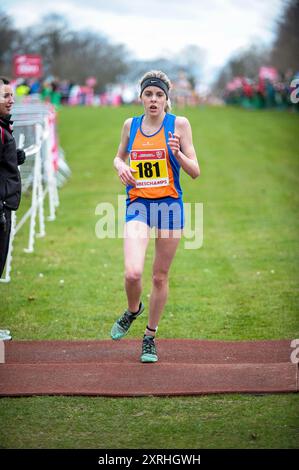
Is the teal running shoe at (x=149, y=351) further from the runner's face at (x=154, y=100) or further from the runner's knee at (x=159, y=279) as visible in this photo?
the runner's face at (x=154, y=100)

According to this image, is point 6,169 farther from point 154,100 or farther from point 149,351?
point 149,351

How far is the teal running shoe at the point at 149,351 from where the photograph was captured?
22.0ft

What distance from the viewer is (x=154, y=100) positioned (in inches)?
256

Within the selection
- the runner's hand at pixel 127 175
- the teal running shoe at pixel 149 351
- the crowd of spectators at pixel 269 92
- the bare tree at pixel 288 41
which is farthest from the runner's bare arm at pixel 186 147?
the bare tree at pixel 288 41

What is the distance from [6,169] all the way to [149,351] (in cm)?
193

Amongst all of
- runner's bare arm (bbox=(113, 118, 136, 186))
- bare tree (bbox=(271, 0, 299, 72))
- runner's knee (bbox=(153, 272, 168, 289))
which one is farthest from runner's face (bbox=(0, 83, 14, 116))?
bare tree (bbox=(271, 0, 299, 72))

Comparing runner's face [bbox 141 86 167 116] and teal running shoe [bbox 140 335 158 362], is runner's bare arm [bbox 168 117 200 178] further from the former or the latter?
teal running shoe [bbox 140 335 158 362]

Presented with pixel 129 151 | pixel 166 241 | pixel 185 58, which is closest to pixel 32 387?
pixel 166 241

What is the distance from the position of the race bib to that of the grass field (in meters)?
1.73

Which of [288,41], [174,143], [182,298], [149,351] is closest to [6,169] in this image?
[174,143]

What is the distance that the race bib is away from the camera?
647 centimetres

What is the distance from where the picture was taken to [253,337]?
763cm

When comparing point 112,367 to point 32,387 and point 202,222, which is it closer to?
point 32,387
